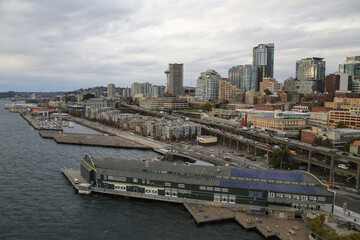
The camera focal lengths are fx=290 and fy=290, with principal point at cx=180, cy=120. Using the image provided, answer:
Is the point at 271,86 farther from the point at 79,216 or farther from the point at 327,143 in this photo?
the point at 79,216

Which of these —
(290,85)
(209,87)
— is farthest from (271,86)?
(209,87)

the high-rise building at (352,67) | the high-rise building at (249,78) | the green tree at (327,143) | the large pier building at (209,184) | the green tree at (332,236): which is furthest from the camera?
the high-rise building at (249,78)

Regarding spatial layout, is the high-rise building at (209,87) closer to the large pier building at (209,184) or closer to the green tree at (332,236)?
the large pier building at (209,184)

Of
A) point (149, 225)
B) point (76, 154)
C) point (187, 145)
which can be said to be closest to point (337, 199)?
point (149, 225)

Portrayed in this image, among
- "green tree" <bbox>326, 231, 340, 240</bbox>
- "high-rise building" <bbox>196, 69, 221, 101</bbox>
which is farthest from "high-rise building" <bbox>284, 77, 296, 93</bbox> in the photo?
"green tree" <bbox>326, 231, 340, 240</bbox>

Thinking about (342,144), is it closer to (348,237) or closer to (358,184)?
(358,184)

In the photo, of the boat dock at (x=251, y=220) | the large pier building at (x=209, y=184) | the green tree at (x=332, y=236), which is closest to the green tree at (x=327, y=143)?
the large pier building at (x=209, y=184)
